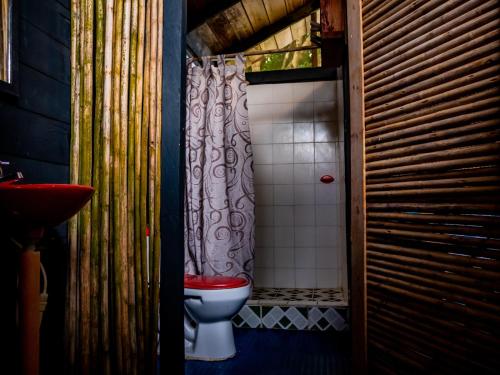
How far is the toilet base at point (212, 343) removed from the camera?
8.16 feet

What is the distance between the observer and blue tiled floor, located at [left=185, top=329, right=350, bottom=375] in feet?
7.50

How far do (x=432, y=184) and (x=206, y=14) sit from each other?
8.84 feet

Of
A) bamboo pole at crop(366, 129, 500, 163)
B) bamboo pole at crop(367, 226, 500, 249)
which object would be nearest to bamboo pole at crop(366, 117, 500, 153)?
bamboo pole at crop(366, 129, 500, 163)

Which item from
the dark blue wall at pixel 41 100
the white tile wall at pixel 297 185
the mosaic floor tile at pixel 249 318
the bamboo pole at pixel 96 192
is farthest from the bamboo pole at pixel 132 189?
the white tile wall at pixel 297 185

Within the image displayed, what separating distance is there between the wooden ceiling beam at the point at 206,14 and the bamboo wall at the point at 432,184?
2.01 m

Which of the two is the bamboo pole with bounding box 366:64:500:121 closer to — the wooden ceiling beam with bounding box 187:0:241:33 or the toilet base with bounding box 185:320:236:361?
the toilet base with bounding box 185:320:236:361

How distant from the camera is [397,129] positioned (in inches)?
61.3

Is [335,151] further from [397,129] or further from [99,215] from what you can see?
[99,215]

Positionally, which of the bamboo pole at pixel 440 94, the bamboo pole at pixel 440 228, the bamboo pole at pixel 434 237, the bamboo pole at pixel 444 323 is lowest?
the bamboo pole at pixel 444 323

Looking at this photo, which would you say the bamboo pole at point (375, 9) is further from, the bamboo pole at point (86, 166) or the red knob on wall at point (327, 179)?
the red knob on wall at point (327, 179)

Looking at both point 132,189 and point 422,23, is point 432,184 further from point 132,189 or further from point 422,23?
point 132,189

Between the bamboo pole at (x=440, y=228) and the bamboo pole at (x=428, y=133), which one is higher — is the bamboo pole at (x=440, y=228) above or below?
below

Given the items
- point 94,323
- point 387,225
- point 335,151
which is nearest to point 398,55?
point 387,225

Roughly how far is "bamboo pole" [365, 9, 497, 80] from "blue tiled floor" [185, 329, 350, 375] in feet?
5.41
